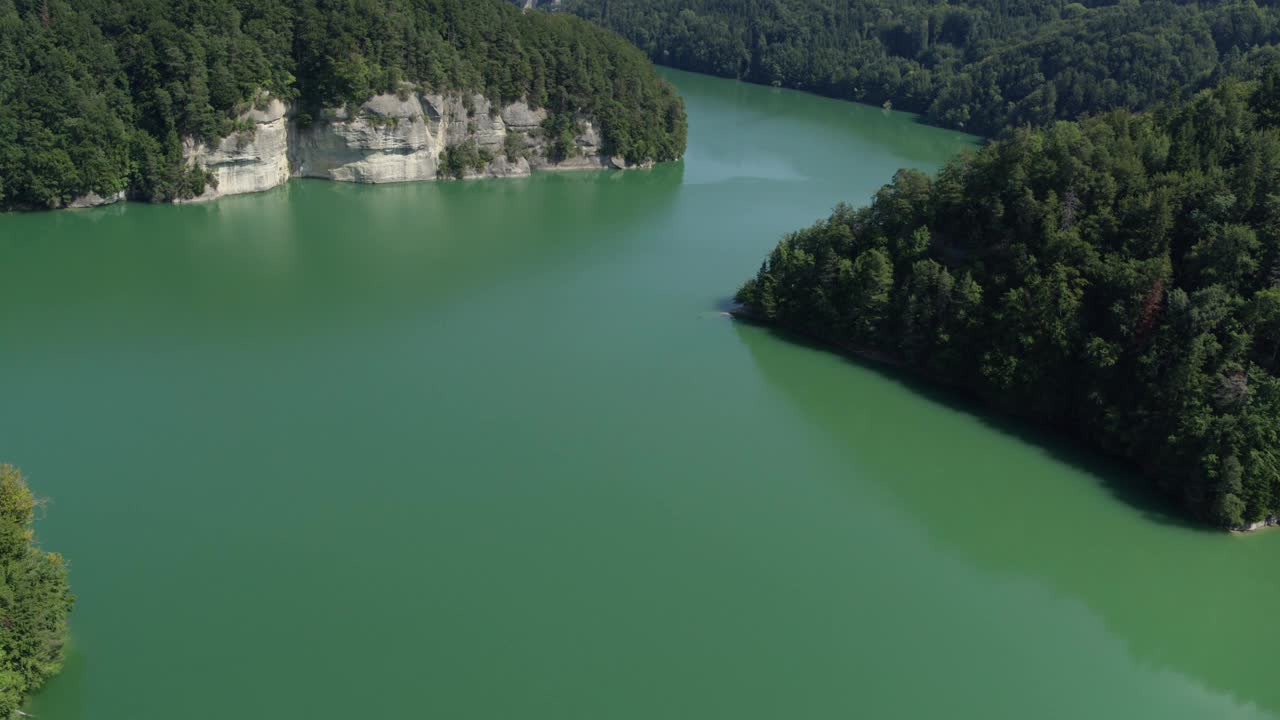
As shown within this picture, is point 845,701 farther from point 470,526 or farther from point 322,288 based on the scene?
point 322,288

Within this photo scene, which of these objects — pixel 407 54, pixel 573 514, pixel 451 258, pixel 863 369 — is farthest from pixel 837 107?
pixel 573 514

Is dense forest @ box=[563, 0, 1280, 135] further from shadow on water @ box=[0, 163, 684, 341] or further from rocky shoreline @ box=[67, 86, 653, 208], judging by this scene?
shadow on water @ box=[0, 163, 684, 341]

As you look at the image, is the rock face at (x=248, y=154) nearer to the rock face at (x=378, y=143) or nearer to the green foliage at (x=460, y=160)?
the rock face at (x=378, y=143)

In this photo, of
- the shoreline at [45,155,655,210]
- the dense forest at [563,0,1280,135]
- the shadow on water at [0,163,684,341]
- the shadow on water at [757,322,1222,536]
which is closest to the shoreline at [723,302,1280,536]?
the shadow on water at [757,322,1222,536]

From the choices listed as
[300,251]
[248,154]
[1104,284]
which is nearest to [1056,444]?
[1104,284]

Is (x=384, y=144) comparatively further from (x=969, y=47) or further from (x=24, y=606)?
(x=969, y=47)

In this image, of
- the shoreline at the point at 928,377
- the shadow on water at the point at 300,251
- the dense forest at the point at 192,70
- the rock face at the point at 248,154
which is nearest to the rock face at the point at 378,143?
the rock face at the point at 248,154
